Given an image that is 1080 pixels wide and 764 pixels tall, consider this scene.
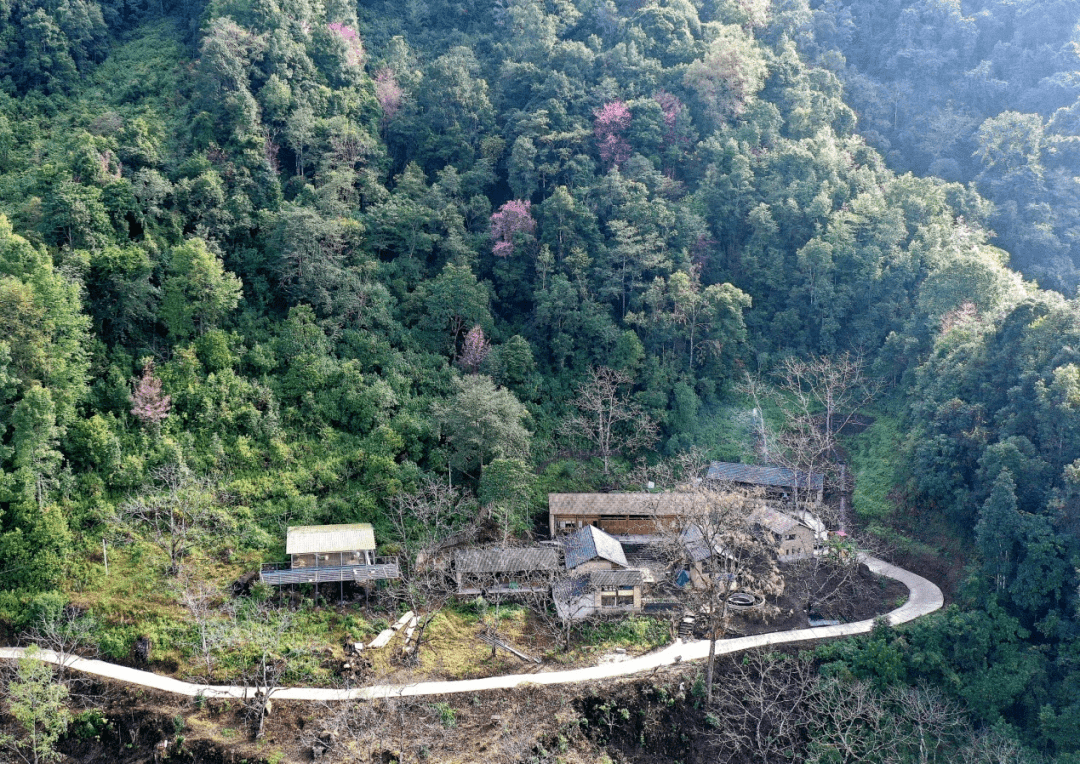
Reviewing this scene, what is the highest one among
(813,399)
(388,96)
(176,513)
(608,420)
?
(388,96)

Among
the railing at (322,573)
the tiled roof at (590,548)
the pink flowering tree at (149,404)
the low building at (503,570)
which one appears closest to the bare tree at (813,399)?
the tiled roof at (590,548)

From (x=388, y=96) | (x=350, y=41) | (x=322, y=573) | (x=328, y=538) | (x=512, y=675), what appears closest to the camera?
(x=512, y=675)

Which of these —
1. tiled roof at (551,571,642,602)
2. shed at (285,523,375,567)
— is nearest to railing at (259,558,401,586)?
shed at (285,523,375,567)

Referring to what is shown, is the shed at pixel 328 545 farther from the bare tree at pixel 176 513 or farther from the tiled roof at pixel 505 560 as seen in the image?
the tiled roof at pixel 505 560

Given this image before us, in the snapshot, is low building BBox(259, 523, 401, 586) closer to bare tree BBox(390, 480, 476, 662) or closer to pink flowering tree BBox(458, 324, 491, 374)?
bare tree BBox(390, 480, 476, 662)

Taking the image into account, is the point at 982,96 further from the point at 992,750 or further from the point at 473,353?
the point at 992,750

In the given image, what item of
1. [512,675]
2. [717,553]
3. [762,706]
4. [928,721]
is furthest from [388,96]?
[928,721]
